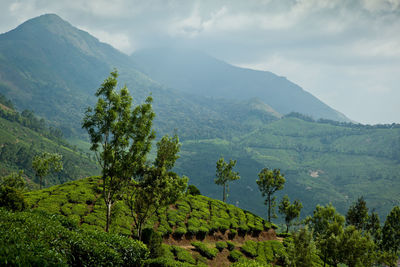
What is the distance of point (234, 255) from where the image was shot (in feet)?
118

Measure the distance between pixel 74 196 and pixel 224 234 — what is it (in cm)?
2593

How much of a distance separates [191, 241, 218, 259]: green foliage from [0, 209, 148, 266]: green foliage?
17.7 metres

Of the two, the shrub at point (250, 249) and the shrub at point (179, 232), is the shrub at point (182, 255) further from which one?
the shrub at point (250, 249)

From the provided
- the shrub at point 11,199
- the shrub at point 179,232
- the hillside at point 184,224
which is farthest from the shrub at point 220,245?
the shrub at point 11,199

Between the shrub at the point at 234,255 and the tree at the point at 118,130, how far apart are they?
73.1 feet

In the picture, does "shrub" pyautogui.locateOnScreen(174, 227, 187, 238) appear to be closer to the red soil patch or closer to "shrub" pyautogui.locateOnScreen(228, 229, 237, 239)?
the red soil patch

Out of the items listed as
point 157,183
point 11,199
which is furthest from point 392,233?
point 11,199

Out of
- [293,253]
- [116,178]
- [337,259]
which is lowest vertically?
[337,259]

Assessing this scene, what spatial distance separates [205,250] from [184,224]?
6.23 metres

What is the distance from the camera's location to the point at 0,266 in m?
9.68

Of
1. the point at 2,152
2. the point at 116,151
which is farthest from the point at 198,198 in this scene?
the point at 2,152

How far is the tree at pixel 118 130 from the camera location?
20.9m

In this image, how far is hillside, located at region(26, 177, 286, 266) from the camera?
104 ft

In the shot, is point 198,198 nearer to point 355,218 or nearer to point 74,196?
point 74,196
